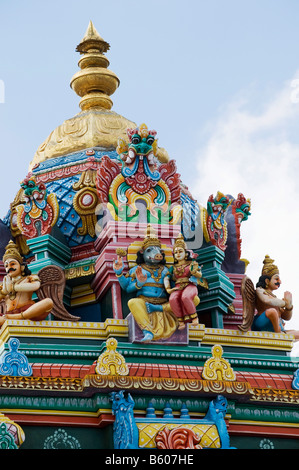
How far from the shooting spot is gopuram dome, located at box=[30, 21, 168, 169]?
27.1 metres

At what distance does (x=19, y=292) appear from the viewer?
2344cm

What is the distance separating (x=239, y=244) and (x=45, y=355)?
16.9 feet

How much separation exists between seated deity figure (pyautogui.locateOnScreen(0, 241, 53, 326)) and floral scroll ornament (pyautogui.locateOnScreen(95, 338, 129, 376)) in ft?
4.76

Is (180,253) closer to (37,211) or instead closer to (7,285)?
(7,285)

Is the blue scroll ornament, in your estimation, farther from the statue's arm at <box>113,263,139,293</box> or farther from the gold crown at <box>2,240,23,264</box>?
the statue's arm at <box>113,263,139,293</box>

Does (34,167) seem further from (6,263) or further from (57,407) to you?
(57,407)

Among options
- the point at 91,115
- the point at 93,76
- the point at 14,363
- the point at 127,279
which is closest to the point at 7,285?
the point at 14,363

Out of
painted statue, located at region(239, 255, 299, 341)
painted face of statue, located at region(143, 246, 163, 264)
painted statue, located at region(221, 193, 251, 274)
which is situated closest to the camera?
painted face of statue, located at region(143, 246, 163, 264)

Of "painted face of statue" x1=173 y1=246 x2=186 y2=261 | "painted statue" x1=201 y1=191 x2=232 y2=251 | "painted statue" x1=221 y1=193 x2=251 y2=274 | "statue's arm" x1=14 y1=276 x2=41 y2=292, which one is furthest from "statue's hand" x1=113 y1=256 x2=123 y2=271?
"painted statue" x1=221 y1=193 x2=251 y2=274

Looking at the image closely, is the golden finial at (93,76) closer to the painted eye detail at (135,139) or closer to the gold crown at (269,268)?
the painted eye detail at (135,139)

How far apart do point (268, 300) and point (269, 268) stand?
61 centimetres
